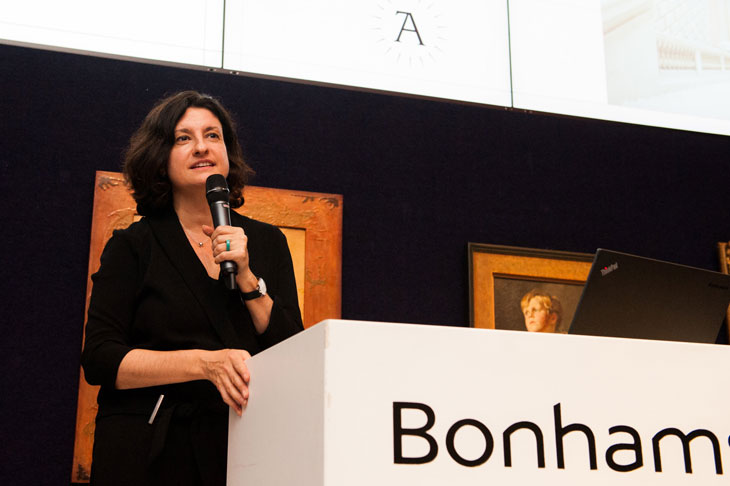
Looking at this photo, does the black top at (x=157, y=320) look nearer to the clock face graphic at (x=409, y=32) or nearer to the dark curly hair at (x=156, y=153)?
the dark curly hair at (x=156, y=153)

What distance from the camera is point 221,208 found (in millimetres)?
1630

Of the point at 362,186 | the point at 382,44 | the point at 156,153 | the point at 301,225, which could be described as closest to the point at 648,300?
the point at 156,153

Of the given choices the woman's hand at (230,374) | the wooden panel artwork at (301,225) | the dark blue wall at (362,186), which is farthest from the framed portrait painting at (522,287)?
the woman's hand at (230,374)

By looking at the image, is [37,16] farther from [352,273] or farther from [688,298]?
[688,298]

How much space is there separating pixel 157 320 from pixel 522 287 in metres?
1.92

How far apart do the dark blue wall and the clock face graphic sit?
0.19 meters

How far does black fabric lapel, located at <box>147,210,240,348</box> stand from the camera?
1.59m

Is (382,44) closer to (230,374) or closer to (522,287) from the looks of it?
(522,287)

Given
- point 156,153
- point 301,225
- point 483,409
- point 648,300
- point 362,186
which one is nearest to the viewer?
point 483,409

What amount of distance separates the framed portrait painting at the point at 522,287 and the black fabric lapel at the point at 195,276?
1625mm

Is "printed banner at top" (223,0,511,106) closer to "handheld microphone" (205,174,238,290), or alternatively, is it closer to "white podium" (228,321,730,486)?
"handheld microphone" (205,174,238,290)

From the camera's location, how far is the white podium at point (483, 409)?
105 cm

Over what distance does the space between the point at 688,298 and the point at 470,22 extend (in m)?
2.03

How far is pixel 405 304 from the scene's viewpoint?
310cm
